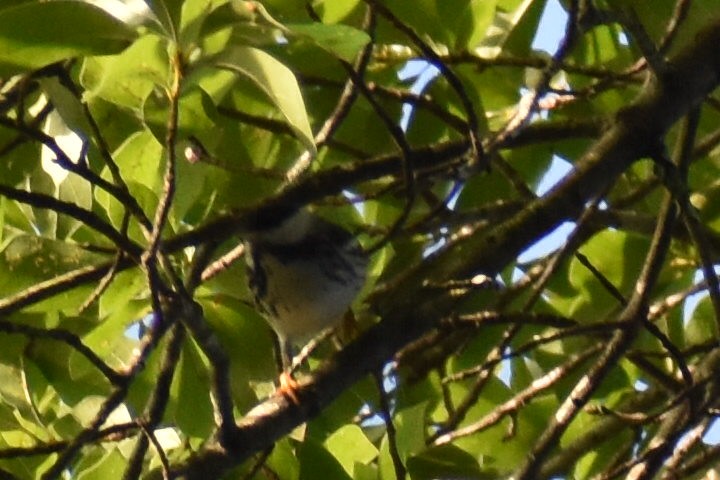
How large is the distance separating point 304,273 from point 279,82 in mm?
1142

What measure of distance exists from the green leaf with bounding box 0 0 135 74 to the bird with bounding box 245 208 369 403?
2.65 ft

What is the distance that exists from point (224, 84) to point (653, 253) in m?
0.53

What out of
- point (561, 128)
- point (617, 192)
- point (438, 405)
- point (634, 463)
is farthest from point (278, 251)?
point (634, 463)

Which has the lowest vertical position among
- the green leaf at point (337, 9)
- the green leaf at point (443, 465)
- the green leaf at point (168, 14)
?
the green leaf at point (443, 465)

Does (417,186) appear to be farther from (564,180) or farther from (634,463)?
(634,463)

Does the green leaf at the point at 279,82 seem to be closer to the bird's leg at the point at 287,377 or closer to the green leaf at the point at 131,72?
the green leaf at the point at 131,72

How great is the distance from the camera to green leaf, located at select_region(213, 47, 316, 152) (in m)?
0.83

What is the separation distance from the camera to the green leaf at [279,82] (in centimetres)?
83

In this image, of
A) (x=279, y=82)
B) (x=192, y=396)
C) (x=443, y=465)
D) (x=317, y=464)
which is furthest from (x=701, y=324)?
(x=279, y=82)

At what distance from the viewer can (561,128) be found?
138 cm

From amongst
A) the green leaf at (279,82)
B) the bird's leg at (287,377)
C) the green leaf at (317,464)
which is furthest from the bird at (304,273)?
the green leaf at (279,82)

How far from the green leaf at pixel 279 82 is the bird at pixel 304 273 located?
88 centimetres

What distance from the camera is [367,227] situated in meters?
1.53

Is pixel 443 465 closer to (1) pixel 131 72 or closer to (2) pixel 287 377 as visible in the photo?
(2) pixel 287 377
